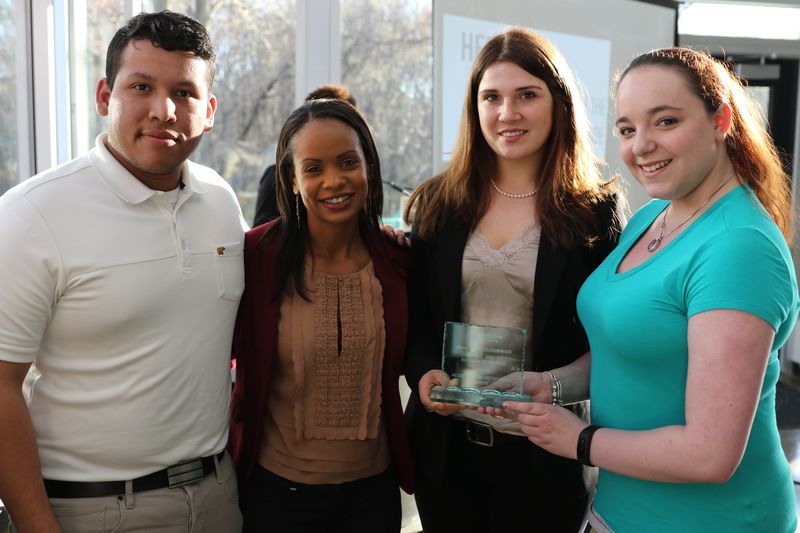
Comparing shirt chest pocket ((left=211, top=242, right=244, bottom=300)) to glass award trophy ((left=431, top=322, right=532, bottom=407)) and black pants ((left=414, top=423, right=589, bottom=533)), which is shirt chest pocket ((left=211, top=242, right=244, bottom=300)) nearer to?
glass award trophy ((left=431, top=322, right=532, bottom=407))

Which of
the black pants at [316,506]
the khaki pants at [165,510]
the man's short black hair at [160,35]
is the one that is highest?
the man's short black hair at [160,35]

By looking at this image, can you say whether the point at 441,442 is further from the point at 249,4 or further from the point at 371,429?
the point at 249,4

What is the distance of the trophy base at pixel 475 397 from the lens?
1621mm

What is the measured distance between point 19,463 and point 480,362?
0.97 metres

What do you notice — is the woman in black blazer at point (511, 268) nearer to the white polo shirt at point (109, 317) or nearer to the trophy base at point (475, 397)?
the trophy base at point (475, 397)

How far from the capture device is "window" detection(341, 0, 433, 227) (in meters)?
4.86

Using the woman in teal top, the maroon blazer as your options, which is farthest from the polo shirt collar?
the woman in teal top

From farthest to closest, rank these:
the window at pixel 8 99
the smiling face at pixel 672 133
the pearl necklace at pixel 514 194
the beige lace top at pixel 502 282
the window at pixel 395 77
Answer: the window at pixel 395 77 → the window at pixel 8 99 → the pearl necklace at pixel 514 194 → the beige lace top at pixel 502 282 → the smiling face at pixel 672 133

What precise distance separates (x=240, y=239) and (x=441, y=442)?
708 mm

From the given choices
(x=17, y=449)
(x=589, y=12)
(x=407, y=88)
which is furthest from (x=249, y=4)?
(x=17, y=449)

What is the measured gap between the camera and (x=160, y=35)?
5.17 ft

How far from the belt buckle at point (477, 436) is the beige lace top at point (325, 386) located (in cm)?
23

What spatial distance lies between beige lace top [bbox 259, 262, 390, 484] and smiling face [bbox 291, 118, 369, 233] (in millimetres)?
180

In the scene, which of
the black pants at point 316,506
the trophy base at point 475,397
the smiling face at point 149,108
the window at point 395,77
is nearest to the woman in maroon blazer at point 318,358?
the black pants at point 316,506
